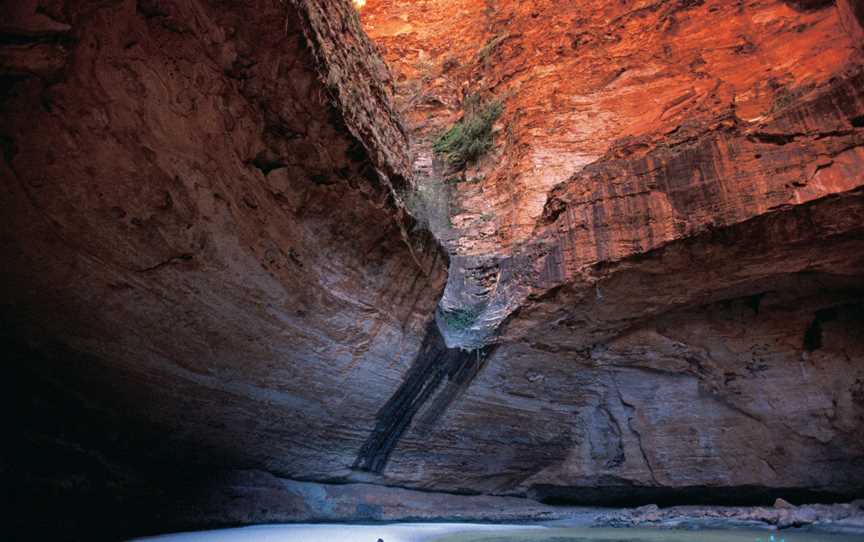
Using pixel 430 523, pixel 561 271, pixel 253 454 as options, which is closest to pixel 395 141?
pixel 561 271

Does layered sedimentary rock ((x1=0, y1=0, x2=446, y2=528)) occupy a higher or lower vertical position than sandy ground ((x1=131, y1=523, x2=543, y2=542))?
higher

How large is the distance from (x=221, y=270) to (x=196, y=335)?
71cm

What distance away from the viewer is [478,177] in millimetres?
9461

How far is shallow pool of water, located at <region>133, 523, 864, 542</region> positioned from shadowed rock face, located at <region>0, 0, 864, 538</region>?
700mm

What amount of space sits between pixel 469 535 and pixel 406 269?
310 cm

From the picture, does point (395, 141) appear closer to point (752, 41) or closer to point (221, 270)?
point (221, 270)

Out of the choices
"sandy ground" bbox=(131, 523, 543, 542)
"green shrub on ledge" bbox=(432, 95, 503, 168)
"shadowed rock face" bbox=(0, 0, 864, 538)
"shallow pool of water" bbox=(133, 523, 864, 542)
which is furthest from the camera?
"green shrub on ledge" bbox=(432, 95, 503, 168)

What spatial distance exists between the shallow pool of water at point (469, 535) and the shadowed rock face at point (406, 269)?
700 mm

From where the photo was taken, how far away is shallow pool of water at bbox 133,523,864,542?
460 cm

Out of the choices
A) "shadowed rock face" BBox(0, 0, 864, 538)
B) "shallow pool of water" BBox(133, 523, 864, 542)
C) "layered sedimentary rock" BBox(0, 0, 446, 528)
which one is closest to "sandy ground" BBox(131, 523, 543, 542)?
"shallow pool of water" BBox(133, 523, 864, 542)

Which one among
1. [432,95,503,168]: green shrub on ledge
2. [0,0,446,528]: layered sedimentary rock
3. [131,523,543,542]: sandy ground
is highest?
[432,95,503,168]: green shrub on ledge

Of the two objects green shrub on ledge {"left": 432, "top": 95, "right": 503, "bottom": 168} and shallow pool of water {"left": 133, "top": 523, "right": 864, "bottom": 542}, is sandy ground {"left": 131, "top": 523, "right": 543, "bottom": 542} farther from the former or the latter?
green shrub on ledge {"left": 432, "top": 95, "right": 503, "bottom": 168}

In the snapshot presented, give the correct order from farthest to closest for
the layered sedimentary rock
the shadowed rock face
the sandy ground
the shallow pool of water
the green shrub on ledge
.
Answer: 1. the green shrub on ledge
2. the shallow pool of water
3. the sandy ground
4. the shadowed rock face
5. the layered sedimentary rock

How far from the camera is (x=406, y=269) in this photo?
5.73 meters
